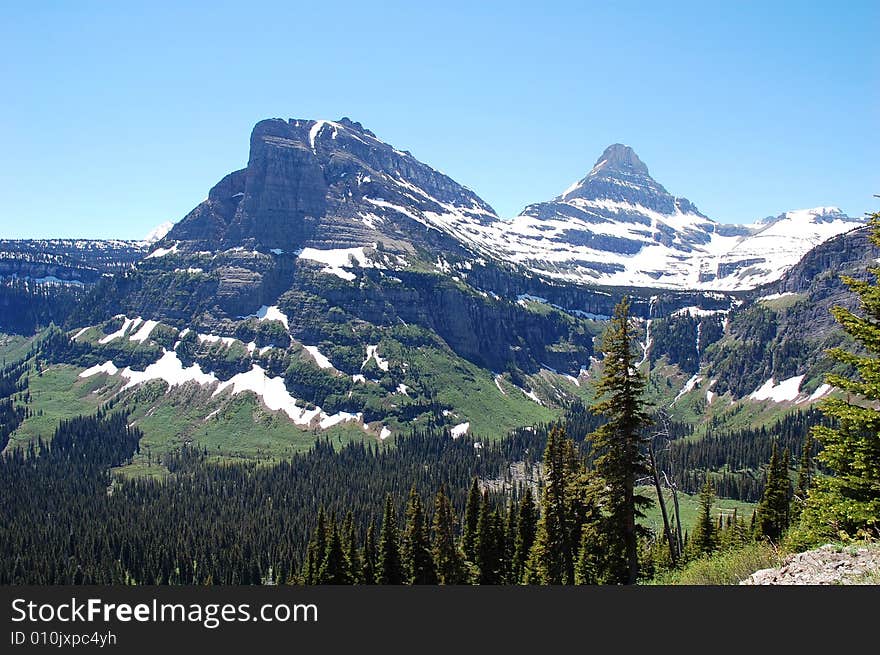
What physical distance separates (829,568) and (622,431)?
20553 mm

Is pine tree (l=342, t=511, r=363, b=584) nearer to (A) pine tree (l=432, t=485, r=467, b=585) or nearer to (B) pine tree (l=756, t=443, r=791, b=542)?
(A) pine tree (l=432, t=485, r=467, b=585)

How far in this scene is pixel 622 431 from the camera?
124ft

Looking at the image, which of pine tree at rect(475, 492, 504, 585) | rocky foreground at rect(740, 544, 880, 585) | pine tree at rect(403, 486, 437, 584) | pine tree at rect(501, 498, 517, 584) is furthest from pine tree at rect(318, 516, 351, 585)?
rocky foreground at rect(740, 544, 880, 585)

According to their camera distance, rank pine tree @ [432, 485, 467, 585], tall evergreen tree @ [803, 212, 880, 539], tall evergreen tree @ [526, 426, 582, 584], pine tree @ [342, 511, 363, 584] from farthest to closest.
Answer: pine tree @ [342, 511, 363, 584] → pine tree @ [432, 485, 467, 585] → tall evergreen tree @ [526, 426, 582, 584] → tall evergreen tree @ [803, 212, 880, 539]

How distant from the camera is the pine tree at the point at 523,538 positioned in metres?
72.2

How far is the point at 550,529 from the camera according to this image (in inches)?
2120

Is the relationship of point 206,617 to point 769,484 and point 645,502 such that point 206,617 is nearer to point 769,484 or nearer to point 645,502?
point 645,502

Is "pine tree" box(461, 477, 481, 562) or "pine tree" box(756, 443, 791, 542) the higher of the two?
"pine tree" box(756, 443, 791, 542)

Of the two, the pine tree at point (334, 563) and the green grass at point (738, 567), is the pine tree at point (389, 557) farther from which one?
the green grass at point (738, 567)

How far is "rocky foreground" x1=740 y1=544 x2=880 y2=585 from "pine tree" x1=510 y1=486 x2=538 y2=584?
5619 cm

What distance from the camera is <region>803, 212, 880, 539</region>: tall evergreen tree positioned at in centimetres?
2200

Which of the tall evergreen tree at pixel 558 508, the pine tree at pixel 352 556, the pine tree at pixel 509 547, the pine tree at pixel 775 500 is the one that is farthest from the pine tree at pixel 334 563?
the pine tree at pixel 775 500

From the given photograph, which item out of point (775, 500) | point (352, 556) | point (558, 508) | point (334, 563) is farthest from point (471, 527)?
point (775, 500)

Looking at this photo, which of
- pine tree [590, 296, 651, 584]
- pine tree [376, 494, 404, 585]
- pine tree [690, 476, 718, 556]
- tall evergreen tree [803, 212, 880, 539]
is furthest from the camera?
pine tree [690, 476, 718, 556]
